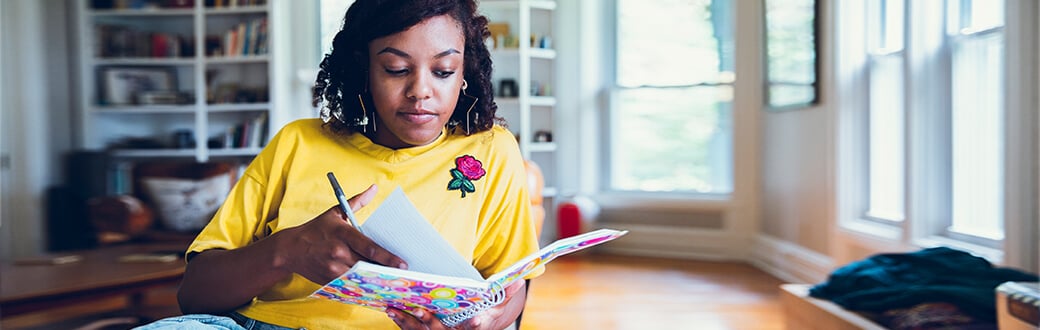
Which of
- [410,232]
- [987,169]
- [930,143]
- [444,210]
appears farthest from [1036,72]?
[410,232]

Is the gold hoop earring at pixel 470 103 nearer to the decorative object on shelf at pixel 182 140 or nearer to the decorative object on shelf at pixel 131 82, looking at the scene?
the decorative object on shelf at pixel 182 140

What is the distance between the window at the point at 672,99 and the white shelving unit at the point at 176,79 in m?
2.54

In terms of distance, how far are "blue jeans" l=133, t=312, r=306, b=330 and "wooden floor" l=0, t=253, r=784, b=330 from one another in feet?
6.92

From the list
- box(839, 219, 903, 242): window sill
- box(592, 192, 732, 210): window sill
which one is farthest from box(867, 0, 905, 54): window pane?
box(592, 192, 732, 210): window sill

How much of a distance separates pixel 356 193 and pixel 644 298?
2809 mm

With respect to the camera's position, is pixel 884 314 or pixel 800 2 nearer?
pixel 884 314

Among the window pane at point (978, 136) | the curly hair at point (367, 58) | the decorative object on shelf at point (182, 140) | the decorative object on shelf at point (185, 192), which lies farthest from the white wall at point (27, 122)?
the window pane at point (978, 136)

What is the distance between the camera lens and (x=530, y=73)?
18.1 ft

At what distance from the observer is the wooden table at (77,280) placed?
2.36 m

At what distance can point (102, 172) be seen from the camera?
16.4ft

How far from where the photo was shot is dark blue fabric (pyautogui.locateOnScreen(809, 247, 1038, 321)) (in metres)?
1.93

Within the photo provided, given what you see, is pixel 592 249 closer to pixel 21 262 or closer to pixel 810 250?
pixel 810 250

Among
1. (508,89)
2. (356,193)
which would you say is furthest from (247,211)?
(508,89)

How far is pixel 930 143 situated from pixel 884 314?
3.74 feet
